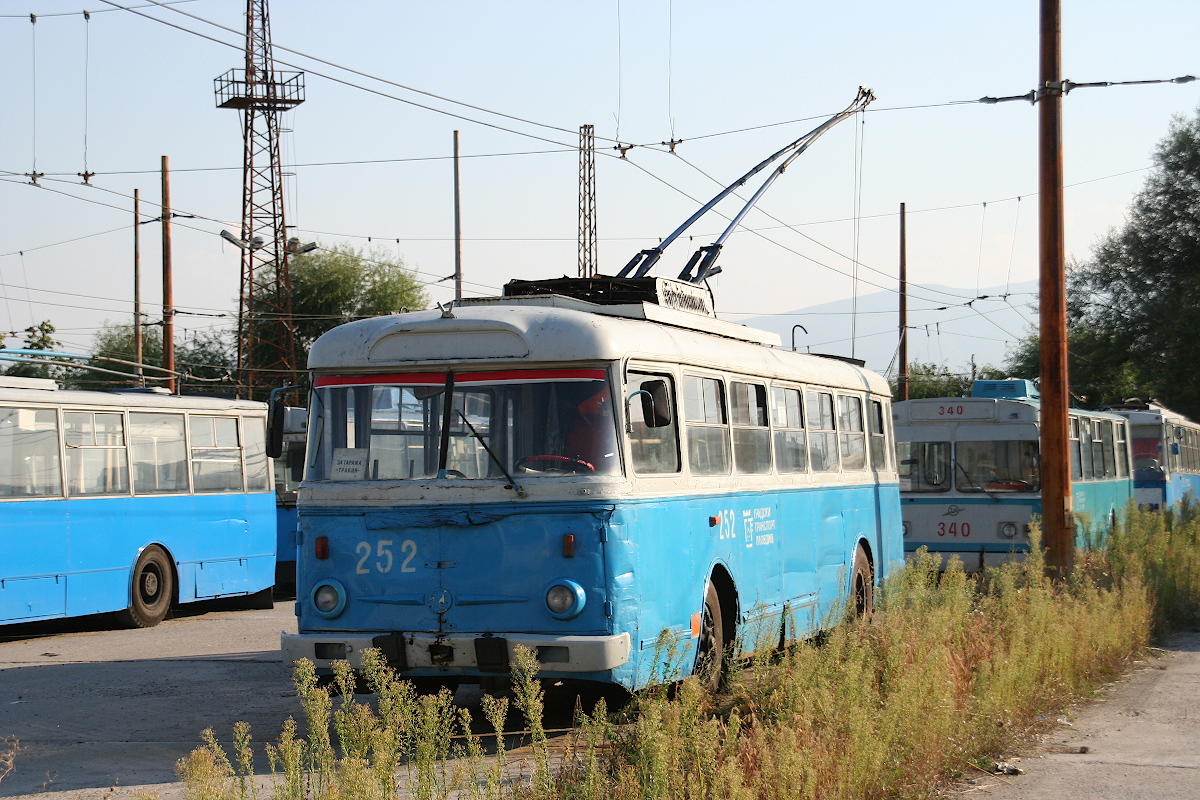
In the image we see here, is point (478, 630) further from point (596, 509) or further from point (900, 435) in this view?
point (900, 435)

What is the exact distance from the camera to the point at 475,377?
28.2 ft

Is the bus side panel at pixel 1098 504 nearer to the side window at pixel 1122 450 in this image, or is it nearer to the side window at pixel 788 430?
the side window at pixel 1122 450

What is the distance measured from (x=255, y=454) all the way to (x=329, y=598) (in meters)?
9.98

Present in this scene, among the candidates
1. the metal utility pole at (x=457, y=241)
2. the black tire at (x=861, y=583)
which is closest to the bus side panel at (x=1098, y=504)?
the black tire at (x=861, y=583)

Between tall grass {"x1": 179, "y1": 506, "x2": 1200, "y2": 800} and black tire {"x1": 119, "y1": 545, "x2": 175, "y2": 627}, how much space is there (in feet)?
24.6

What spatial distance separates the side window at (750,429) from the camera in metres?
10.4

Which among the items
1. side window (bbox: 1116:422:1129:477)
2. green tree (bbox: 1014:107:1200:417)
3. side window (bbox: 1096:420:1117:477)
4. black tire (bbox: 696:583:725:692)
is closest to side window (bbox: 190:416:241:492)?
black tire (bbox: 696:583:725:692)

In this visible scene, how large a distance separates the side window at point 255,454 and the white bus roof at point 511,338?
9.18 m

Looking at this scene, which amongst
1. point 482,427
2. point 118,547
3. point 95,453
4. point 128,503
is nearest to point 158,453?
point 128,503

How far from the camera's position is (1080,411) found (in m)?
22.1

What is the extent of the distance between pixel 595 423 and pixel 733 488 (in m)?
2.04

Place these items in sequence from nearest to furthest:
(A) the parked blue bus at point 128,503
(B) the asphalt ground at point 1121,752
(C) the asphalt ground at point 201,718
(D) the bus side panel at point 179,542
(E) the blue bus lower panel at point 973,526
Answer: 1. (B) the asphalt ground at point 1121,752
2. (C) the asphalt ground at point 201,718
3. (A) the parked blue bus at point 128,503
4. (D) the bus side panel at point 179,542
5. (E) the blue bus lower panel at point 973,526

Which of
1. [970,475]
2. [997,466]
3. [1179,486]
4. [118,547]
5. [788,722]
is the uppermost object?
[997,466]

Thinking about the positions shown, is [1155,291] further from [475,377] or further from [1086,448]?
[475,377]
